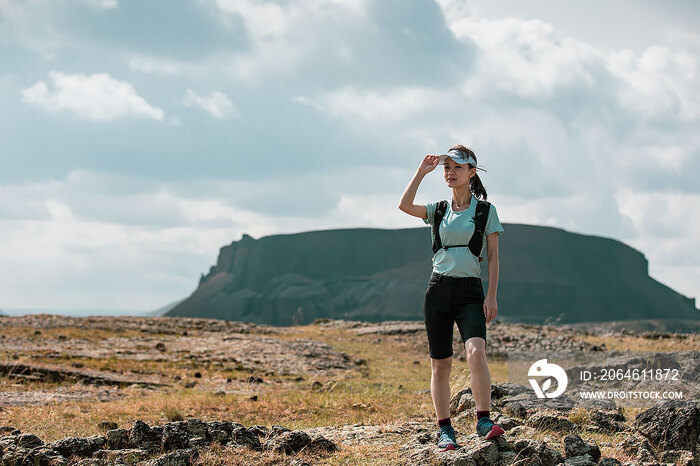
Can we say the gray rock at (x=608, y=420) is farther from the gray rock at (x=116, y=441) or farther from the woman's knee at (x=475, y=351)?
the gray rock at (x=116, y=441)

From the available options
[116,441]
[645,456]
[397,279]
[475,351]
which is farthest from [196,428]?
[397,279]

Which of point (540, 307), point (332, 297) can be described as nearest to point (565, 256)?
point (540, 307)

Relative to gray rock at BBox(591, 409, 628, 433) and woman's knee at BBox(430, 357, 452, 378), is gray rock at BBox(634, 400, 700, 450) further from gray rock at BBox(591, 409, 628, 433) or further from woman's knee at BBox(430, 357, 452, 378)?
woman's knee at BBox(430, 357, 452, 378)

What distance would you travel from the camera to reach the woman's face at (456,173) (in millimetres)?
5977

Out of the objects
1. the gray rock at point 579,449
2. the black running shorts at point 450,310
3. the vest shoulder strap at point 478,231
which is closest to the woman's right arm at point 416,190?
the vest shoulder strap at point 478,231

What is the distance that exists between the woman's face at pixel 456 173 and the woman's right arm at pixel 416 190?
0.17 m

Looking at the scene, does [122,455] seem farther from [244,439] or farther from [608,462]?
[608,462]

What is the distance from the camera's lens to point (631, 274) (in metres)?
146

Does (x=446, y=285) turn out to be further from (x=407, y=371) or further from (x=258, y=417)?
(x=407, y=371)

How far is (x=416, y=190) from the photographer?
6.14 m

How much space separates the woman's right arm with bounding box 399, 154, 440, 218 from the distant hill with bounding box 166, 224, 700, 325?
114473 mm

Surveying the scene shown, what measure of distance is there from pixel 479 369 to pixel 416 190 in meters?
1.59

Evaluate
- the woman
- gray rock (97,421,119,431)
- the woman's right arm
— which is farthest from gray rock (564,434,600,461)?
gray rock (97,421,119,431)

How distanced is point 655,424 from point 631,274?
5869 inches
